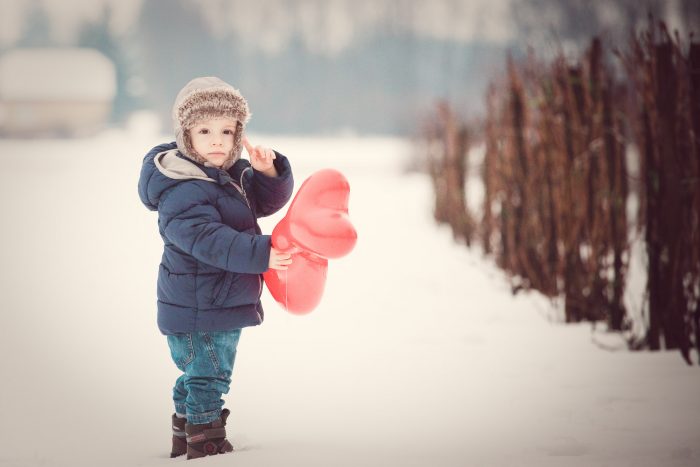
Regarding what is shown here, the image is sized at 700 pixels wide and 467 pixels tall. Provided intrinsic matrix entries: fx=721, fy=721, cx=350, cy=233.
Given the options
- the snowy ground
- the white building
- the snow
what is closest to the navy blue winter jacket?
the snowy ground

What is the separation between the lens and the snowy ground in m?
2.43

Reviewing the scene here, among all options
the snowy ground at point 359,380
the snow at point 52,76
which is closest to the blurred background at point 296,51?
the snow at point 52,76

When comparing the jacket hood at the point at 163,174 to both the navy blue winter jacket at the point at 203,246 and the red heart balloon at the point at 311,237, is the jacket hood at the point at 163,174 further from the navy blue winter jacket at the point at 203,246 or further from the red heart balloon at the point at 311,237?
the red heart balloon at the point at 311,237

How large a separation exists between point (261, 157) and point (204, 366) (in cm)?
66

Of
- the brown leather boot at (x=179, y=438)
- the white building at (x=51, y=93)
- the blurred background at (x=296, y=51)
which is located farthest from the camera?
the blurred background at (x=296, y=51)

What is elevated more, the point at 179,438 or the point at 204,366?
the point at 204,366

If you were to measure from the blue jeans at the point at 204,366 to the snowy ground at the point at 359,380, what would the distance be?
0.16 metres

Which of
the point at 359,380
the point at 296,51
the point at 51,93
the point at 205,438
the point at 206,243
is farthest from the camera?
the point at 296,51

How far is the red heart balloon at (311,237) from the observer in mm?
2105

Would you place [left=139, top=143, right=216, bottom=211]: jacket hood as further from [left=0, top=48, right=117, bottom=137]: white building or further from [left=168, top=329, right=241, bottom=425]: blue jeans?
[left=0, top=48, right=117, bottom=137]: white building

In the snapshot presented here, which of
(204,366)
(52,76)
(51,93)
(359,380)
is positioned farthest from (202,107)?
(52,76)

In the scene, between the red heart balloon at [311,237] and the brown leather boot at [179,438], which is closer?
the red heart balloon at [311,237]

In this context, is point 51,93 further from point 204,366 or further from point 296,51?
point 204,366

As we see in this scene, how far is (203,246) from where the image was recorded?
6.61ft
